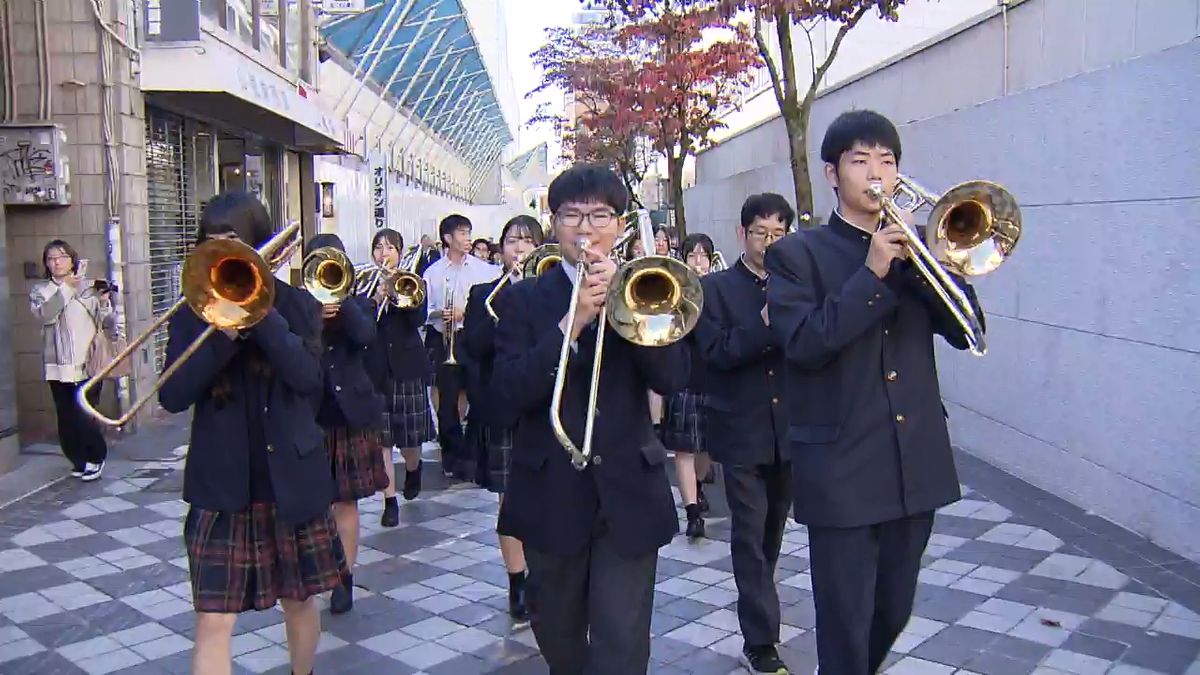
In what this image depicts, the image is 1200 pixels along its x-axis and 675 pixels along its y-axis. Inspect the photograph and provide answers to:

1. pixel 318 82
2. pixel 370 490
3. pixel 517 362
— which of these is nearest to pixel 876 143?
pixel 517 362

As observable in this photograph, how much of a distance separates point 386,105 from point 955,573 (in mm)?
24449

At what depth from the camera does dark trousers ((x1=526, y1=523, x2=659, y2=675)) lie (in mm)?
3045

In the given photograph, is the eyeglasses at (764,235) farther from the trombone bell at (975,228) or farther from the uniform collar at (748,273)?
the trombone bell at (975,228)

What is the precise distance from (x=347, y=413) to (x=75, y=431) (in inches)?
163

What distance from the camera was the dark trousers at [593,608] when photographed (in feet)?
9.99

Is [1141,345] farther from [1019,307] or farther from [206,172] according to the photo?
[206,172]

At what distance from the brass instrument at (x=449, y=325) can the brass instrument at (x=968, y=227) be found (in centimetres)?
456

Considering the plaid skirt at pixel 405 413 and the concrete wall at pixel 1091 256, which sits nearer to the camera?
the concrete wall at pixel 1091 256

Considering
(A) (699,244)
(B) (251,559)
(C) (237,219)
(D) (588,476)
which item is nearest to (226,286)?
(C) (237,219)

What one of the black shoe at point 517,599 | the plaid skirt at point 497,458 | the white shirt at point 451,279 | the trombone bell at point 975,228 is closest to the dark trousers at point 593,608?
the trombone bell at point 975,228

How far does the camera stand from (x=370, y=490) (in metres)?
5.25

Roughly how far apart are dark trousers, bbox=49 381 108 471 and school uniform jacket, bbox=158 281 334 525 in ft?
17.4

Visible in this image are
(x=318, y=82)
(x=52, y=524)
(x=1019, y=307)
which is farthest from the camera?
(x=318, y=82)

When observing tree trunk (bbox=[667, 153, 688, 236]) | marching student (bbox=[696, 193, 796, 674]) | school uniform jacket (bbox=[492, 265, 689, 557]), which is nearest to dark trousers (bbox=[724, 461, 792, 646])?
marching student (bbox=[696, 193, 796, 674])
